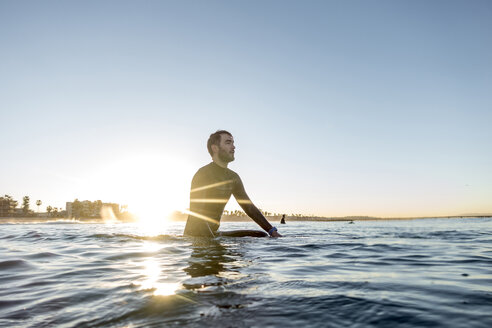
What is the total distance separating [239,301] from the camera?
7.86 feet

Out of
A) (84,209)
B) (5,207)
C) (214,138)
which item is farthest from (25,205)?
(214,138)

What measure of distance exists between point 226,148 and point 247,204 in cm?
162

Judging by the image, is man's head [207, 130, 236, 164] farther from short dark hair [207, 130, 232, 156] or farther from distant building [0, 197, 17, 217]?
distant building [0, 197, 17, 217]

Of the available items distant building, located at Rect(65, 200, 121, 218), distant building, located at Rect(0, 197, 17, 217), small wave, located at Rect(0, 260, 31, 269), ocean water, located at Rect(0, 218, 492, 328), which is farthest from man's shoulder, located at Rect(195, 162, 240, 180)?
distant building, located at Rect(0, 197, 17, 217)

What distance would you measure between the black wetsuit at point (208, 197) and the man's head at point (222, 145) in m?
0.27

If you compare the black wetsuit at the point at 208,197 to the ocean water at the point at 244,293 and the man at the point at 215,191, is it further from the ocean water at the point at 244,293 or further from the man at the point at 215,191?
the ocean water at the point at 244,293

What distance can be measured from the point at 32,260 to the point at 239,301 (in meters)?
4.59

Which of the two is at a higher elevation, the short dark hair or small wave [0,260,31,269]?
the short dark hair

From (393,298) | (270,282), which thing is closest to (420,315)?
(393,298)

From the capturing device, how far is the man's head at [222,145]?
7945mm

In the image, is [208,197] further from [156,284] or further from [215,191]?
[156,284]

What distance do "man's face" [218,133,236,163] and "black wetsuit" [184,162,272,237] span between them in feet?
0.90

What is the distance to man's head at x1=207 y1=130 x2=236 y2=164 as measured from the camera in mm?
7945

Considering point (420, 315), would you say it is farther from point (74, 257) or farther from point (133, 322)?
point (74, 257)
